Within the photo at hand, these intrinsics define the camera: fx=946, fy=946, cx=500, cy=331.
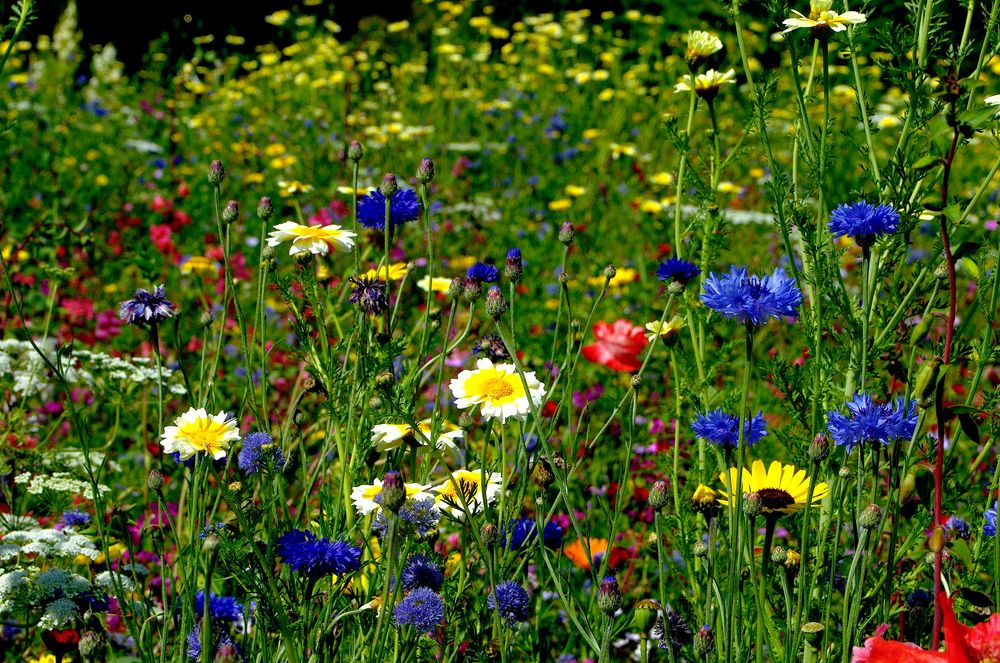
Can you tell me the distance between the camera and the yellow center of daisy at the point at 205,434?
1051 mm

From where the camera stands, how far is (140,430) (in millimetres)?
2303

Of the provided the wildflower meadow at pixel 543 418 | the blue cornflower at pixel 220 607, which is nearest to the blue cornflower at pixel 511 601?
the wildflower meadow at pixel 543 418

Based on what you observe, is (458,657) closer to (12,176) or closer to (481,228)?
(481,228)

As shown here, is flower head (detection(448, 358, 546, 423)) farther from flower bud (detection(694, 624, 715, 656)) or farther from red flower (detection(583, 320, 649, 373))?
→ red flower (detection(583, 320, 649, 373))

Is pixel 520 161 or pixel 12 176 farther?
pixel 520 161

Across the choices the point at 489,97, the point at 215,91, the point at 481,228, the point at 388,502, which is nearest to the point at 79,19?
the point at 215,91

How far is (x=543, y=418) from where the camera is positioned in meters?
1.92

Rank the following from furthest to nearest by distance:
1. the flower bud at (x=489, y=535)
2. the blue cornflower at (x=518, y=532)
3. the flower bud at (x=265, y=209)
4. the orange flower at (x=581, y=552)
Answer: the orange flower at (x=581, y=552) < the flower bud at (x=265, y=209) < the blue cornflower at (x=518, y=532) < the flower bud at (x=489, y=535)

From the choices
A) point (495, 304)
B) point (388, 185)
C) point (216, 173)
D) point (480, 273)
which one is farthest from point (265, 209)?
point (495, 304)

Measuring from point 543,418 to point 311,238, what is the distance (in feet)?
2.49

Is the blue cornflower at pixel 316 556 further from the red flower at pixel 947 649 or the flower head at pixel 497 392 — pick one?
the red flower at pixel 947 649

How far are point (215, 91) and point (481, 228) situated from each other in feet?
12.1

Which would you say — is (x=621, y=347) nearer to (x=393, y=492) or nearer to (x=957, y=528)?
(x=957, y=528)

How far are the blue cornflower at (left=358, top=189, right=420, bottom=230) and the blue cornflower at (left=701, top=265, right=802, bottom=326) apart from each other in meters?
0.65
